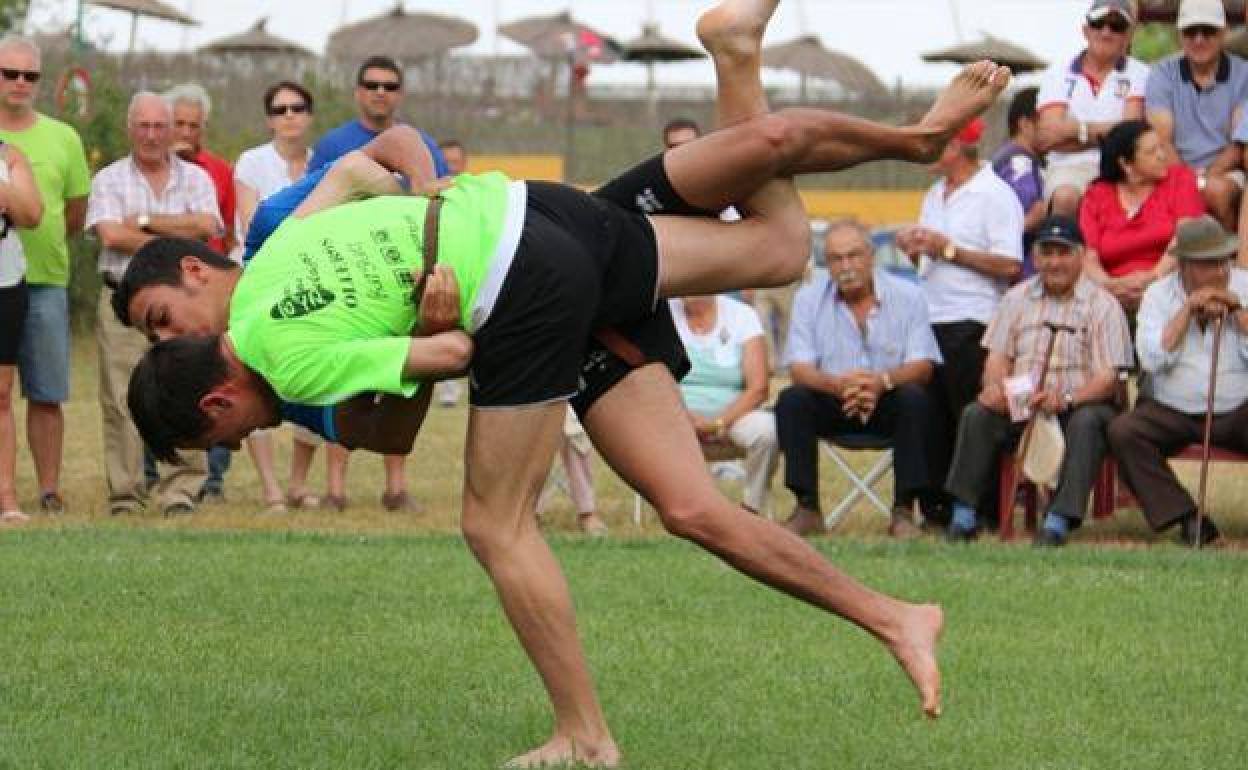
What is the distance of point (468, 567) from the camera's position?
10.4 m

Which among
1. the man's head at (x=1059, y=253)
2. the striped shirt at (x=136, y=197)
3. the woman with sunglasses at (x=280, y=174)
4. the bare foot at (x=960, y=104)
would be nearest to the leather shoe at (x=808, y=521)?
the man's head at (x=1059, y=253)

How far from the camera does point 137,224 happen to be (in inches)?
504

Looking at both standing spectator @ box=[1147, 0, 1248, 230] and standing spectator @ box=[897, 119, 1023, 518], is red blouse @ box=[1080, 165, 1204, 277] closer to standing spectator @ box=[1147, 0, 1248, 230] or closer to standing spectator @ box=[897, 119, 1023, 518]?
standing spectator @ box=[1147, 0, 1248, 230]

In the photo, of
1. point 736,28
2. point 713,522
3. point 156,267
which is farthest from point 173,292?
point 736,28

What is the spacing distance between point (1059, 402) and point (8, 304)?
5.34 meters

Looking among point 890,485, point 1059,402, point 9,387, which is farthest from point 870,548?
point 9,387

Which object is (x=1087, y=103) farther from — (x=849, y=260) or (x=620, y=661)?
(x=620, y=661)

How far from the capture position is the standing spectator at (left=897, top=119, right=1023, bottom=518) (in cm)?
1277

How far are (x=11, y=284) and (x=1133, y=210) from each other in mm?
5783

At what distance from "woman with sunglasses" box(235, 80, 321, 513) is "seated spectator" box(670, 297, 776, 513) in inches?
85.1

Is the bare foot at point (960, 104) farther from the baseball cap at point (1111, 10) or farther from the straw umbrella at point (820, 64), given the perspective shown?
the straw umbrella at point (820, 64)

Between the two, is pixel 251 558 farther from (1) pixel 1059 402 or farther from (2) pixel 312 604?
(1) pixel 1059 402

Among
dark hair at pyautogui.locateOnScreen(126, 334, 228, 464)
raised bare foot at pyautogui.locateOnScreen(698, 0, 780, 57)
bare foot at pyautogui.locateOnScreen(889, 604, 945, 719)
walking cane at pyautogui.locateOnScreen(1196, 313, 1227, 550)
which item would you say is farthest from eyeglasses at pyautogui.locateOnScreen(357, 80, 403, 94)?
bare foot at pyautogui.locateOnScreen(889, 604, 945, 719)

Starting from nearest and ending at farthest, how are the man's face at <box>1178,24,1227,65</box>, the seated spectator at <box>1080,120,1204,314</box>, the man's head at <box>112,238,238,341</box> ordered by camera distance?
the man's head at <box>112,238,238,341</box> < the seated spectator at <box>1080,120,1204,314</box> < the man's face at <box>1178,24,1227,65</box>
